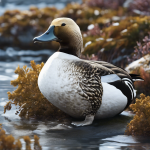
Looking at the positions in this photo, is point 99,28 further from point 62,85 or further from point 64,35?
point 62,85

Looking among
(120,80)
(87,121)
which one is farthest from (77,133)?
(120,80)

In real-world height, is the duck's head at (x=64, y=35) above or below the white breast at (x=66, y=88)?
above

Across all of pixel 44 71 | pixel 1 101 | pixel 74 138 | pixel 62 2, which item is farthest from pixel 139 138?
pixel 62 2

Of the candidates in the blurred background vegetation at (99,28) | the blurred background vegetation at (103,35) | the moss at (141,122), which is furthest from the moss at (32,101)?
the blurred background vegetation at (99,28)

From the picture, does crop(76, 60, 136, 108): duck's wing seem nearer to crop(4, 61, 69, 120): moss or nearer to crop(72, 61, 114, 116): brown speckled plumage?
crop(72, 61, 114, 116): brown speckled plumage

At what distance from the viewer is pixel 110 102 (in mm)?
4672

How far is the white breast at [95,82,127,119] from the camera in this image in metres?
4.61

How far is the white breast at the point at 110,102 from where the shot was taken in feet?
15.1

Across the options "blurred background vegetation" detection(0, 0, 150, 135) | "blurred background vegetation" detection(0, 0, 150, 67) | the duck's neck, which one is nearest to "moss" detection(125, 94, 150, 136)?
"blurred background vegetation" detection(0, 0, 150, 135)

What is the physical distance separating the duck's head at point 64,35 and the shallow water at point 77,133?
118 cm

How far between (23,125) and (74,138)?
3.20ft

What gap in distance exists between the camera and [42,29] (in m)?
17.7

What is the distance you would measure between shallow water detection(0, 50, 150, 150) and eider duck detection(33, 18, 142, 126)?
0.22 metres

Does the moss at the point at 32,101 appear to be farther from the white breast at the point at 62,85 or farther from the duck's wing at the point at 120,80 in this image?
the duck's wing at the point at 120,80
